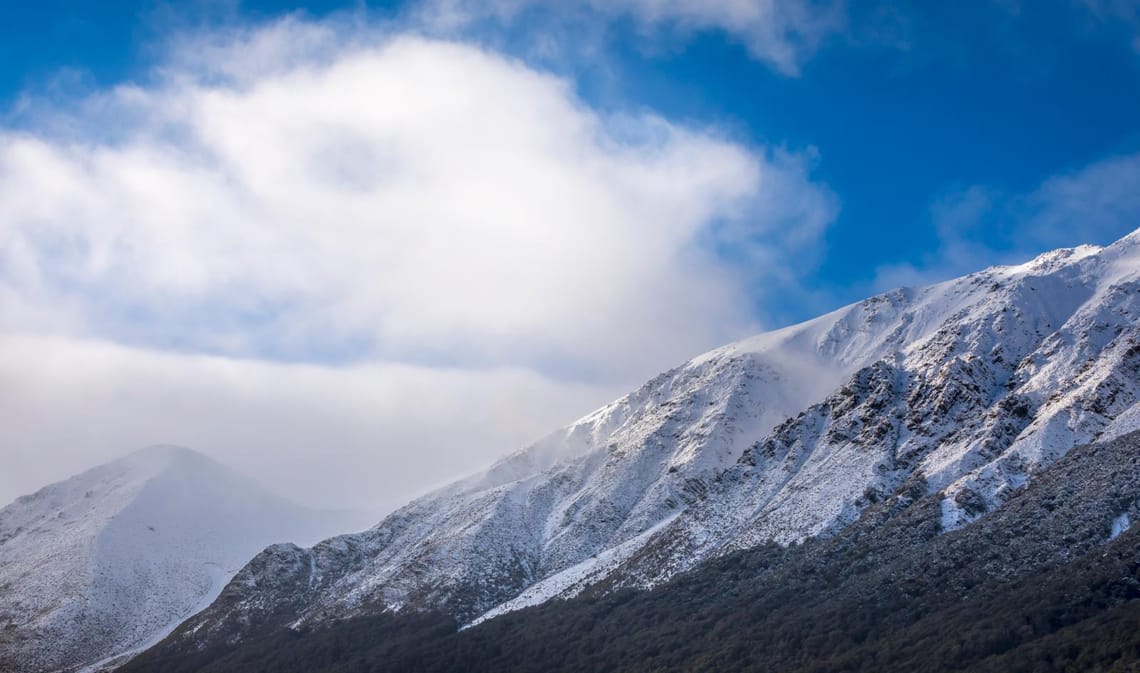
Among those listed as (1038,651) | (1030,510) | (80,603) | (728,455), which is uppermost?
(80,603)

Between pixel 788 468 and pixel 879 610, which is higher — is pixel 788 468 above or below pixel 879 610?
above

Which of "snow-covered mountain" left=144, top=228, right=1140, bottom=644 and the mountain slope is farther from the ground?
"snow-covered mountain" left=144, top=228, right=1140, bottom=644

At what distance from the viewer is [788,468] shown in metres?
151

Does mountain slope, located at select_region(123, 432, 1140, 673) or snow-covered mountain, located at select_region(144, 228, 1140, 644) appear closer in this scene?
mountain slope, located at select_region(123, 432, 1140, 673)

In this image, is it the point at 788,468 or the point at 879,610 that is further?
the point at 788,468

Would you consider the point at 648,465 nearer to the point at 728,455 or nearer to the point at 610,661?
the point at 728,455

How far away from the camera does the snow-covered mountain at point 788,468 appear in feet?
412

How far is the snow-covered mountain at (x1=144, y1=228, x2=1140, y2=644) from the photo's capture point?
125438 mm

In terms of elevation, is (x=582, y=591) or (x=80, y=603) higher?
(x=80, y=603)


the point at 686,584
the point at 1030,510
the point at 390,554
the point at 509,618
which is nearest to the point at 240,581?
the point at 390,554

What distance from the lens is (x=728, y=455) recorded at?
7018 inches

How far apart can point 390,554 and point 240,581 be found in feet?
104

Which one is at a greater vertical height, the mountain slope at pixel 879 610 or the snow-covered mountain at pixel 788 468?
the snow-covered mountain at pixel 788 468

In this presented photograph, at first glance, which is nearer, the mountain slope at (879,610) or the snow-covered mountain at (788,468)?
the mountain slope at (879,610)
